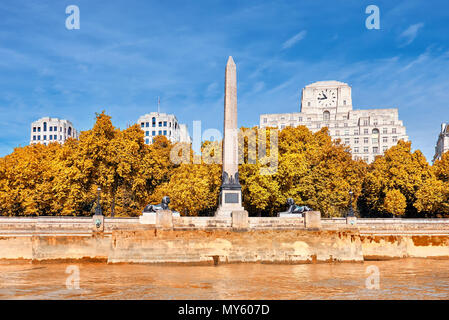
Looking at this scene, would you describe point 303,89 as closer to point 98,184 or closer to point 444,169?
point 444,169

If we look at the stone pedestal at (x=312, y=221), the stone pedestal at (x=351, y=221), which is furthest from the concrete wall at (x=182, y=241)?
the stone pedestal at (x=351, y=221)

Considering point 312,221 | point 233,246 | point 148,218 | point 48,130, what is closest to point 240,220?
point 233,246

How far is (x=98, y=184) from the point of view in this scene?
40.0 meters

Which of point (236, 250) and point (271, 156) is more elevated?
point (271, 156)

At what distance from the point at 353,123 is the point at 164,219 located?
7151cm

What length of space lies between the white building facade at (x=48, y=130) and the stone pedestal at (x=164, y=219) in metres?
95.7

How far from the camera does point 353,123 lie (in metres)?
91.4

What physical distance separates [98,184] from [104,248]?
38.5 feet

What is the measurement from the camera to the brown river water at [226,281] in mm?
18109

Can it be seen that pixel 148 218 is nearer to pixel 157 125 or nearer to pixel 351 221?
pixel 351 221

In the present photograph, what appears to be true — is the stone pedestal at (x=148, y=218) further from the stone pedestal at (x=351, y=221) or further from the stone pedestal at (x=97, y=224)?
the stone pedestal at (x=351, y=221)

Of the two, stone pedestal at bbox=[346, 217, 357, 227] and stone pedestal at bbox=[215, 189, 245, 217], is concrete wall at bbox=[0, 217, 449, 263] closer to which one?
stone pedestal at bbox=[346, 217, 357, 227]

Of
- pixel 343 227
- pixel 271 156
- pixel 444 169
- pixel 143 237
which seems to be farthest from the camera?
pixel 444 169
